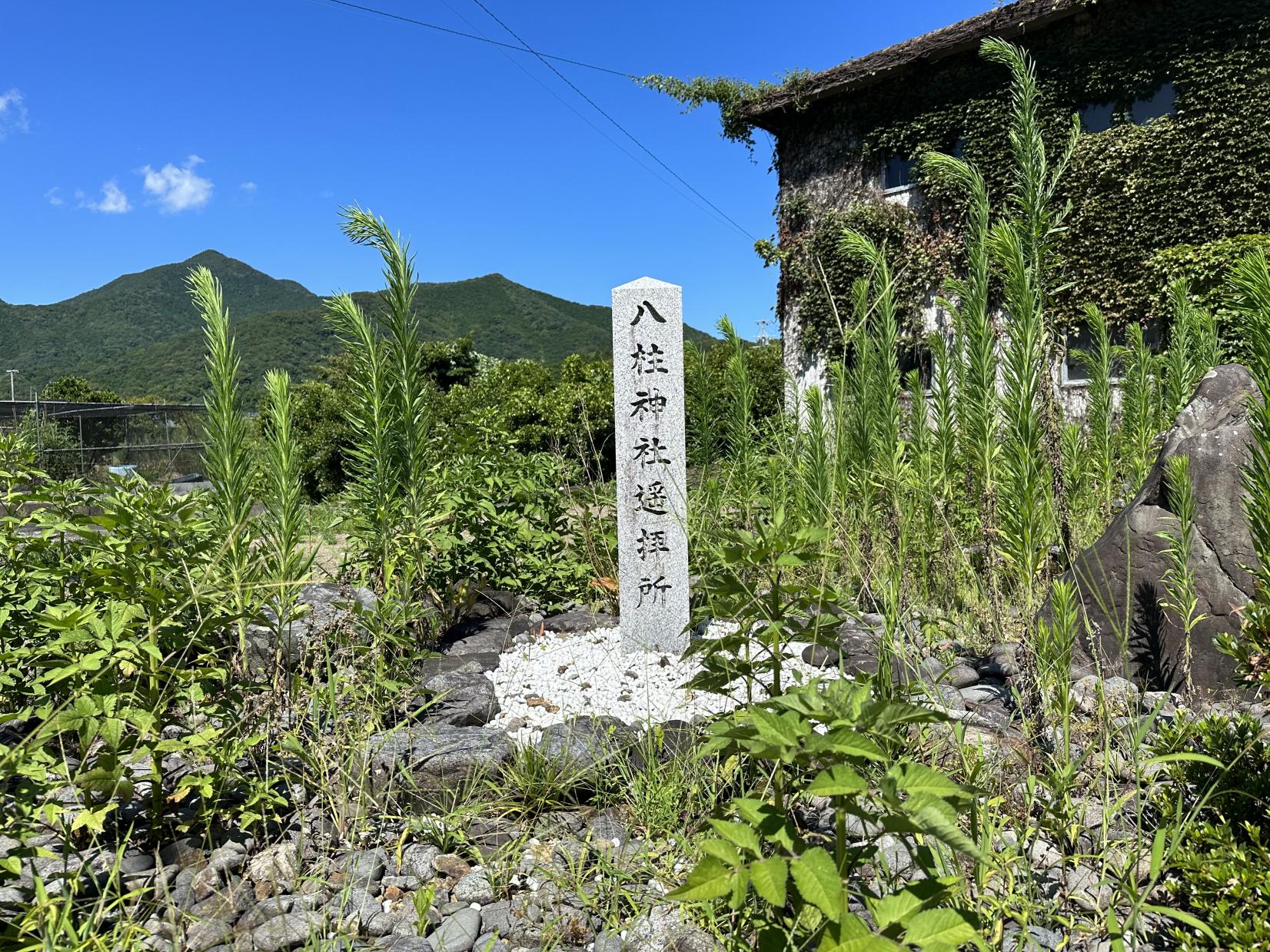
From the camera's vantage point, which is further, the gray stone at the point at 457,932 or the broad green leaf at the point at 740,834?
the gray stone at the point at 457,932

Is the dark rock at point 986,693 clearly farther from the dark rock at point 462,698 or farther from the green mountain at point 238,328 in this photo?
the green mountain at point 238,328

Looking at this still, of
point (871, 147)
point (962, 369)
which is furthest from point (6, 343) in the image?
point (962, 369)

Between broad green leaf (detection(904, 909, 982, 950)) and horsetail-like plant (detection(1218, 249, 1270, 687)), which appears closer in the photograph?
broad green leaf (detection(904, 909, 982, 950))

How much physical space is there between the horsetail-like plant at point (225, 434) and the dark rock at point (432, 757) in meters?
0.81

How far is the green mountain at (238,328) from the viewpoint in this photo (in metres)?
53.9

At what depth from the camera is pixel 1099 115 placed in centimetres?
1049

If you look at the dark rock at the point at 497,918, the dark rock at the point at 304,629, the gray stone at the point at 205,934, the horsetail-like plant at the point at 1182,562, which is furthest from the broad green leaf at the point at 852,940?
the horsetail-like plant at the point at 1182,562

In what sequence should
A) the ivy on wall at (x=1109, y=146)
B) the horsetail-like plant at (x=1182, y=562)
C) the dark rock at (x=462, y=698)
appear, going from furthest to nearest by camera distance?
1. the ivy on wall at (x=1109, y=146)
2. the dark rock at (x=462, y=698)
3. the horsetail-like plant at (x=1182, y=562)

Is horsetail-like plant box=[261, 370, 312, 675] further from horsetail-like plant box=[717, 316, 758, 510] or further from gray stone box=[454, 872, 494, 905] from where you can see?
horsetail-like plant box=[717, 316, 758, 510]

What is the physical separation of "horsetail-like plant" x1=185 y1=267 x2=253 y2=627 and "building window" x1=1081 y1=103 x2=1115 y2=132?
37.0 feet

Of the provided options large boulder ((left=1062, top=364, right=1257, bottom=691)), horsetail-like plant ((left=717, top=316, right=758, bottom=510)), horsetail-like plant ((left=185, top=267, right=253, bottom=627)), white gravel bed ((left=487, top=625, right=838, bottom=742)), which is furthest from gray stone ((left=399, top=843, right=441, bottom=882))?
horsetail-like plant ((left=717, top=316, right=758, bottom=510))

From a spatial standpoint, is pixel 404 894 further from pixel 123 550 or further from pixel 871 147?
pixel 871 147

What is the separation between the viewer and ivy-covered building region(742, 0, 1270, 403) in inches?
370

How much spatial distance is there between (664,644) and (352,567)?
1784mm
